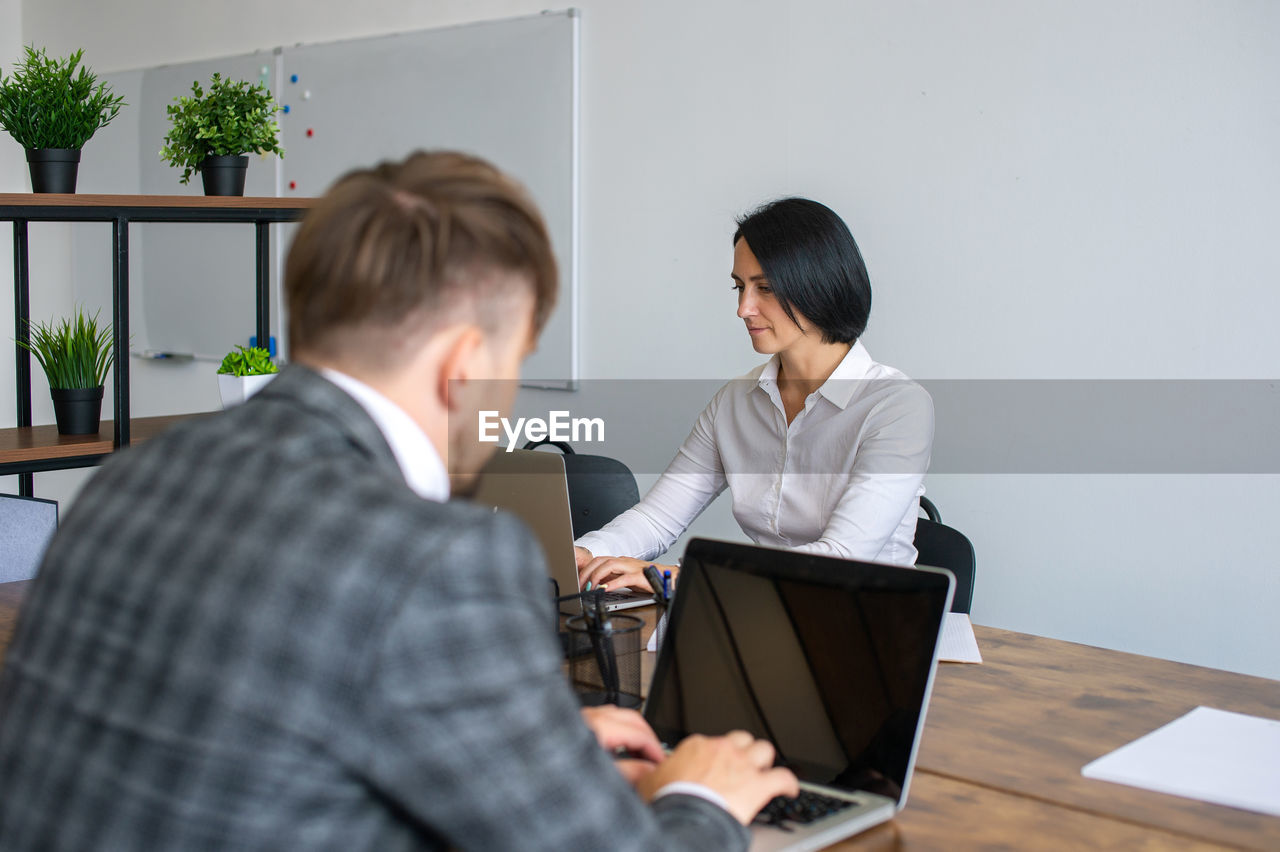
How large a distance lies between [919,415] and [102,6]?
4.66m

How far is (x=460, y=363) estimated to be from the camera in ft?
2.73

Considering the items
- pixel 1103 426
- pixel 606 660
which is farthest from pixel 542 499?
pixel 1103 426

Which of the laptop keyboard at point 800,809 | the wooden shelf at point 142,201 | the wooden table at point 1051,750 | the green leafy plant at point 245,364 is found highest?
the wooden shelf at point 142,201

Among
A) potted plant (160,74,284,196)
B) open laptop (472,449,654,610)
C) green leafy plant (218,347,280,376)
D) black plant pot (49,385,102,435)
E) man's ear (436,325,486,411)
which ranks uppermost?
potted plant (160,74,284,196)

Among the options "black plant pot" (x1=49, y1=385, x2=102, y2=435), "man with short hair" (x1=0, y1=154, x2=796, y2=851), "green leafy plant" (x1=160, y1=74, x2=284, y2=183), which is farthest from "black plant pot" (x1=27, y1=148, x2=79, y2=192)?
"man with short hair" (x1=0, y1=154, x2=796, y2=851)

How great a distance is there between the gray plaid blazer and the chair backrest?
1.82 metres

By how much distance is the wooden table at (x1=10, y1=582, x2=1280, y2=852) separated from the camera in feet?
3.62

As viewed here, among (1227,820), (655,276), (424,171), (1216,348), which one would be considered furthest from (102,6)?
(1227,820)

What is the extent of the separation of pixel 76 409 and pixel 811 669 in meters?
1.90

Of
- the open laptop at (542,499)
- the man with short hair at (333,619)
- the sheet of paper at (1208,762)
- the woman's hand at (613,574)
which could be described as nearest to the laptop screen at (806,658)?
the sheet of paper at (1208,762)

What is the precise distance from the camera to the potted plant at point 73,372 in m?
2.47

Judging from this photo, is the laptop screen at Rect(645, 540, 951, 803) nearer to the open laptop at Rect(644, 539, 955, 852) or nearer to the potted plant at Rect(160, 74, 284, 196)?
the open laptop at Rect(644, 539, 955, 852)

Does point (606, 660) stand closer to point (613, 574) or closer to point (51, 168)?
point (613, 574)

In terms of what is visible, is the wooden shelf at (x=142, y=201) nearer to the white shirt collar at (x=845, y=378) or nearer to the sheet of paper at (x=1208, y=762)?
the white shirt collar at (x=845, y=378)
